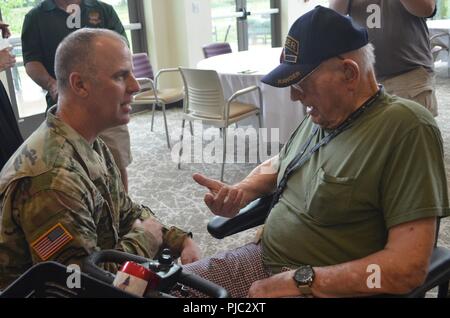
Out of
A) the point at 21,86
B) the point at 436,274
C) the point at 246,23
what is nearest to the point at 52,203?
the point at 436,274

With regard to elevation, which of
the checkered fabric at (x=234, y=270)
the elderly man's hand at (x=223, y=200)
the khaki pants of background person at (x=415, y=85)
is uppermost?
the khaki pants of background person at (x=415, y=85)

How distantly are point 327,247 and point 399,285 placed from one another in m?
0.23

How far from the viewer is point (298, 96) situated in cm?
139

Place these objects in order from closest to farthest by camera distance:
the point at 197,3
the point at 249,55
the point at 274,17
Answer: the point at 249,55 < the point at 197,3 < the point at 274,17

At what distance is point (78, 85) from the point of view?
4.33 ft

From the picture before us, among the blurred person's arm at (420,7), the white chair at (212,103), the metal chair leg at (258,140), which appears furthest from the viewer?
the metal chair leg at (258,140)

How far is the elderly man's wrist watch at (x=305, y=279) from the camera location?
123 centimetres

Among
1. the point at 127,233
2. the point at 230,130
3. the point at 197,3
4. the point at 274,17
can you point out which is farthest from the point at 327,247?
the point at 274,17

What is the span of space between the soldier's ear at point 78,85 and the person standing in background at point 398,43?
1418mm

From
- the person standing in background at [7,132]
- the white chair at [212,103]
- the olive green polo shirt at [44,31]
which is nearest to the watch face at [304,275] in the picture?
the person standing in background at [7,132]

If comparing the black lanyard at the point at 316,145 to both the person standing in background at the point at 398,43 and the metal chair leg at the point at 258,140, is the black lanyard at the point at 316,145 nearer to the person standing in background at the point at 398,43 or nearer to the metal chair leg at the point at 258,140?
the person standing in background at the point at 398,43

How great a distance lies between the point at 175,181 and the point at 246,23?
12.7 feet

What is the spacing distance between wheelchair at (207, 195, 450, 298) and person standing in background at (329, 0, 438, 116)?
1.06 meters
